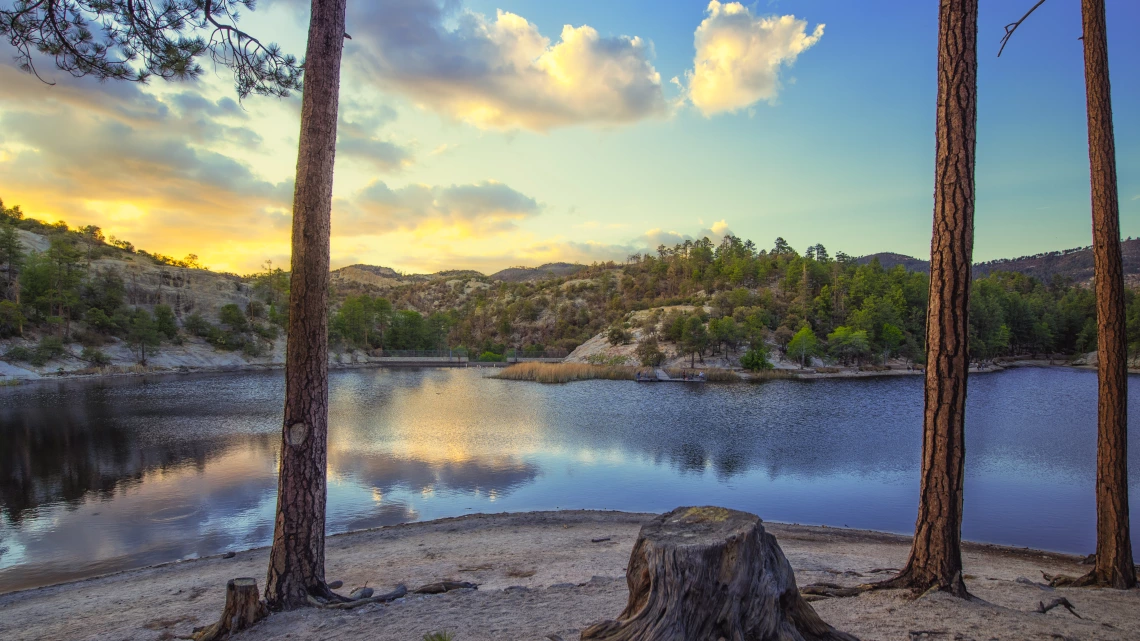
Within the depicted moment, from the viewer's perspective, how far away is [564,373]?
4878cm

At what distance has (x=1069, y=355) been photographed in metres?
80.6

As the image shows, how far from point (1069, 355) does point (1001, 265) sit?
91.5 metres

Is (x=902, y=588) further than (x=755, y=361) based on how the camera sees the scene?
No

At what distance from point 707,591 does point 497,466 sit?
1424cm

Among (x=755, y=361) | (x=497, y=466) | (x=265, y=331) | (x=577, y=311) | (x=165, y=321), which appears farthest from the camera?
(x=577, y=311)

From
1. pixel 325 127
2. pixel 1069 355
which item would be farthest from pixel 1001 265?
pixel 325 127

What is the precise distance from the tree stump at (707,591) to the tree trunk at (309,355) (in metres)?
3.20

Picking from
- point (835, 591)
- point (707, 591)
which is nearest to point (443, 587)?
point (835, 591)

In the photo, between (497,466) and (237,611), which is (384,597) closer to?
(237,611)

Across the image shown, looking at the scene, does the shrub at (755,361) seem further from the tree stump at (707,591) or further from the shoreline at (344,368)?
the tree stump at (707,591)

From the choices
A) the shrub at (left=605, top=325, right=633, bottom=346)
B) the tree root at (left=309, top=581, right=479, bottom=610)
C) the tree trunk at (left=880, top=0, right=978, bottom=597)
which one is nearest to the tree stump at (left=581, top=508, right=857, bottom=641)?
the tree trunk at (left=880, top=0, right=978, bottom=597)

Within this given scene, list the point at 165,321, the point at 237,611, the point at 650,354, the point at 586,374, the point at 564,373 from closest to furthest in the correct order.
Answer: the point at 237,611 → the point at 564,373 → the point at 586,374 → the point at 165,321 → the point at 650,354

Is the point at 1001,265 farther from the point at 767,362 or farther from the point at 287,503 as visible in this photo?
the point at 287,503

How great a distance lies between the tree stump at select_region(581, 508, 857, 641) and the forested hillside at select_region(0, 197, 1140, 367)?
173ft
